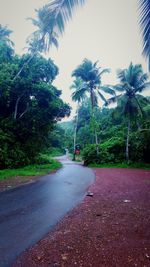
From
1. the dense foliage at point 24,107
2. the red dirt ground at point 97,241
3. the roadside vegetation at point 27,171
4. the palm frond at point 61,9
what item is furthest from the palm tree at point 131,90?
the palm frond at point 61,9

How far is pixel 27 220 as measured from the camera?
5164 mm

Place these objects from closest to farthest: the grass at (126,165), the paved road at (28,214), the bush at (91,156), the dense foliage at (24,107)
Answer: the paved road at (28,214) → the dense foliage at (24,107) → the grass at (126,165) → the bush at (91,156)

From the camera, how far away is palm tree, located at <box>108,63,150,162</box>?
A: 74.4 feet

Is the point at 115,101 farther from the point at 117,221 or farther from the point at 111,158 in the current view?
the point at 117,221

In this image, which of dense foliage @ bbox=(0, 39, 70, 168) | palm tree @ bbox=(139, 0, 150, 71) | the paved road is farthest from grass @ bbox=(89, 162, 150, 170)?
palm tree @ bbox=(139, 0, 150, 71)

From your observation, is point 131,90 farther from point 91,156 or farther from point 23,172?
point 23,172

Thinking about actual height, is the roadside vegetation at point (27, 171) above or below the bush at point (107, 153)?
below

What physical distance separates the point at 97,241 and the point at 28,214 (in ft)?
8.31

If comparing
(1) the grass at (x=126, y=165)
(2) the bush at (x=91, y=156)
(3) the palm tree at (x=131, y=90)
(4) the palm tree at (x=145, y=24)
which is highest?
(3) the palm tree at (x=131, y=90)

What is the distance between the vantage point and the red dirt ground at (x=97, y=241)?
3193 mm

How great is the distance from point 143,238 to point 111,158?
20.5 meters

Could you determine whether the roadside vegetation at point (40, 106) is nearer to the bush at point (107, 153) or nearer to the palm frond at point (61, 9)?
the bush at point (107, 153)

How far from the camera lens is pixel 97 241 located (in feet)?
12.7

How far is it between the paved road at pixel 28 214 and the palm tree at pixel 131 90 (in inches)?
625
